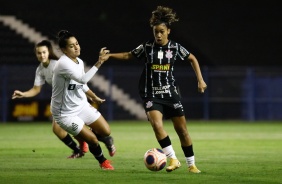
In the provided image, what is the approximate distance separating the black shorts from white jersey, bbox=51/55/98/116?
1.07 metres

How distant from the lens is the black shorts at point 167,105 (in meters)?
10.8

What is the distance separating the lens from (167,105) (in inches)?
428

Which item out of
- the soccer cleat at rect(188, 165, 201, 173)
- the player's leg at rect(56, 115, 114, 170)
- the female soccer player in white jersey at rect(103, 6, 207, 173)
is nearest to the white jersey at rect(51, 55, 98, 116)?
the player's leg at rect(56, 115, 114, 170)

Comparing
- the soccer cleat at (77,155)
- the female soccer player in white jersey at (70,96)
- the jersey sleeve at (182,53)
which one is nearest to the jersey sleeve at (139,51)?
the jersey sleeve at (182,53)

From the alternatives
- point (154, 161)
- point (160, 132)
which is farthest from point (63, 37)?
point (154, 161)

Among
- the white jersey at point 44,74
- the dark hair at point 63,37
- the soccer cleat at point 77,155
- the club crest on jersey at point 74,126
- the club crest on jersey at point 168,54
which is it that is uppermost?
the dark hair at point 63,37

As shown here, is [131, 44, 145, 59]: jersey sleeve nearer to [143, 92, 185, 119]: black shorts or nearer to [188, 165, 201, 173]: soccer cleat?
[143, 92, 185, 119]: black shorts

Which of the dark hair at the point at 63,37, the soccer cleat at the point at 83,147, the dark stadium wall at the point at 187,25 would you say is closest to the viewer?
the dark hair at the point at 63,37

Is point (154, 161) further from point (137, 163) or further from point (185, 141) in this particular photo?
point (137, 163)

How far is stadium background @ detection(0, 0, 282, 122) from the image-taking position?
3183 cm

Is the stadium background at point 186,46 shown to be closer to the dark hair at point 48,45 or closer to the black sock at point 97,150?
the dark hair at point 48,45

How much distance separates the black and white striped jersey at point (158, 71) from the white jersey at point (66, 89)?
96 cm

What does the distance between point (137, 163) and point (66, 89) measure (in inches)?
76.5

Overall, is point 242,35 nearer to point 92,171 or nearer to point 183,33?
point 183,33
